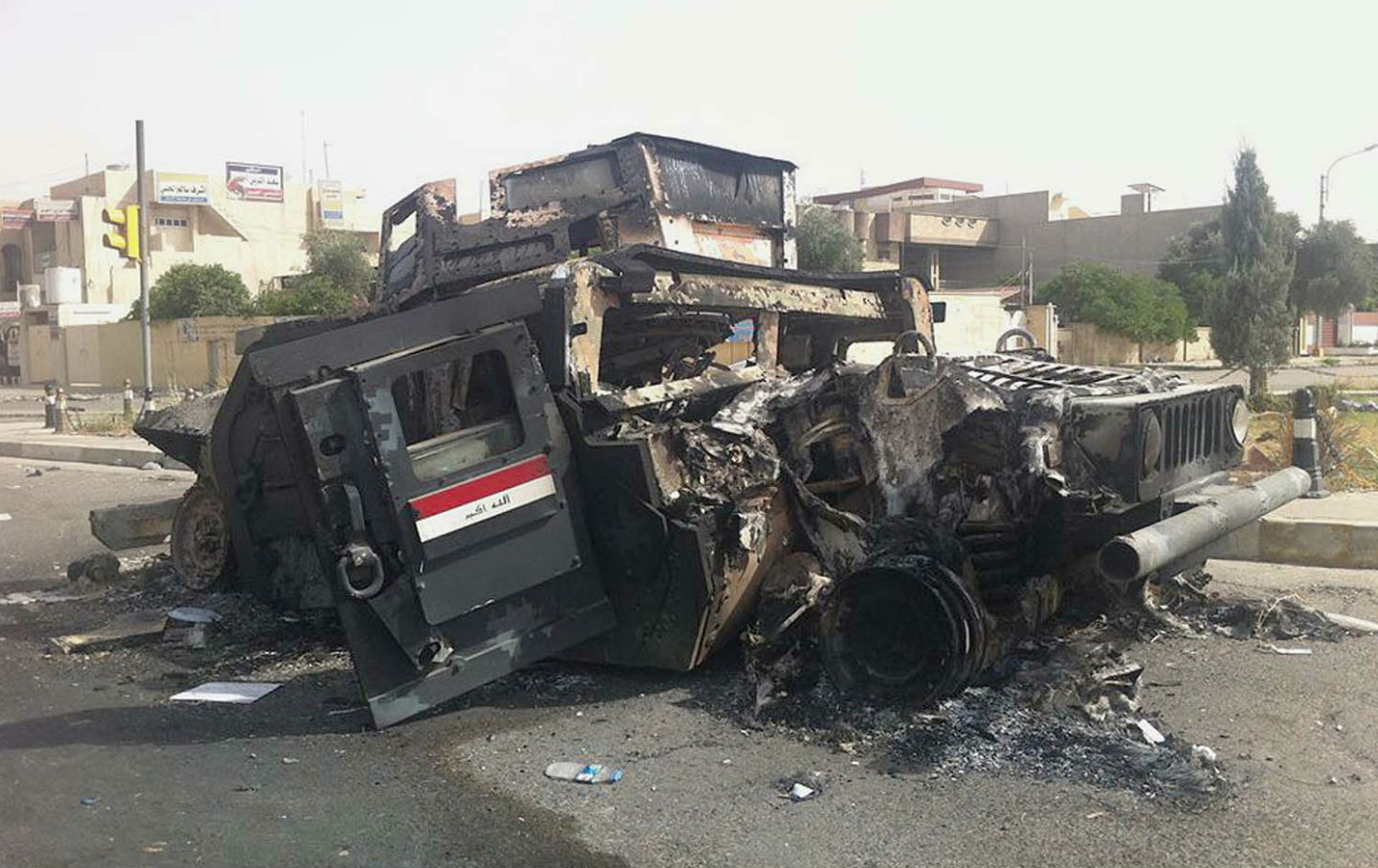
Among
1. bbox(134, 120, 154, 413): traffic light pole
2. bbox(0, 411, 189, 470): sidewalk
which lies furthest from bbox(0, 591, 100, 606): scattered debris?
bbox(134, 120, 154, 413): traffic light pole

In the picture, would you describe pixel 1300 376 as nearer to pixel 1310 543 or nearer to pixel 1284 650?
pixel 1310 543

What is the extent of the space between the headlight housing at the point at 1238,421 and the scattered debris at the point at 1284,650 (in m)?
A: 0.91

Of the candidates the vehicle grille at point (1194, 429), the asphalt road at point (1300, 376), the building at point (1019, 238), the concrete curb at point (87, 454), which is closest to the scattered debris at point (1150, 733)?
the vehicle grille at point (1194, 429)

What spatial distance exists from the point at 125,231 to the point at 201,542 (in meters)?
13.3

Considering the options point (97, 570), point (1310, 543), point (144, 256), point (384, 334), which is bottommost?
point (97, 570)

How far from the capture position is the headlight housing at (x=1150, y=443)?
4.41 metres

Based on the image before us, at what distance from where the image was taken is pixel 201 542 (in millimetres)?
6730

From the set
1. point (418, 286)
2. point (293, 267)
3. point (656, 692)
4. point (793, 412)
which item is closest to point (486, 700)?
point (656, 692)

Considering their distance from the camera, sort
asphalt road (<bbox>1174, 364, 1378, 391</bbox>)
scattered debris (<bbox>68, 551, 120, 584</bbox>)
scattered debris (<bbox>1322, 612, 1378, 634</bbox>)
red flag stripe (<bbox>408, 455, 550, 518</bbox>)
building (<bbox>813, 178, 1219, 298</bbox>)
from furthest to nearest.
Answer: building (<bbox>813, 178, 1219, 298</bbox>), asphalt road (<bbox>1174, 364, 1378, 391</bbox>), scattered debris (<bbox>68, 551, 120, 584</bbox>), scattered debris (<bbox>1322, 612, 1378, 634</bbox>), red flag stripe (<bbox>408, 455, 550, 518</bbox>)

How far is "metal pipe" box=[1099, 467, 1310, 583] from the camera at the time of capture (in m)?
3.71

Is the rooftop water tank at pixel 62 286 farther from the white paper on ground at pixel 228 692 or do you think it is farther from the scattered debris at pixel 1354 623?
the scattered debris at pixel 1354 623

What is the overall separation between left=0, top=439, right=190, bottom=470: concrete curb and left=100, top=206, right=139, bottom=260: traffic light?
312cm

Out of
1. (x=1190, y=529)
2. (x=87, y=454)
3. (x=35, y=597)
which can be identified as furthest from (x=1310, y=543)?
(x=87, y=454)

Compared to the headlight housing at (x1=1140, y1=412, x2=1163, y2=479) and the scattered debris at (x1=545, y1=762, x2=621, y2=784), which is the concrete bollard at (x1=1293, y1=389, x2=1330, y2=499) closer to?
the headlight housing at (x1=1140, y1=412, x2=1163, y2=479)
